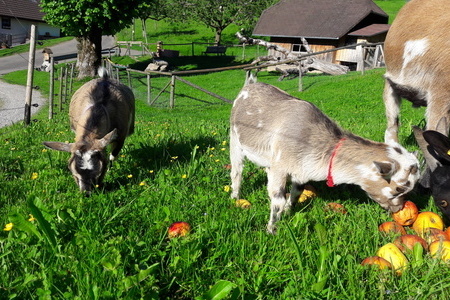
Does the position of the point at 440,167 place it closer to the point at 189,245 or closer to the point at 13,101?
the point at 189,245

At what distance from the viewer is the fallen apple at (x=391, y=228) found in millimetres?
3879

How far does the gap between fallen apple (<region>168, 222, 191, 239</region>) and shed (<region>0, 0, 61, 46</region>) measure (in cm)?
5654

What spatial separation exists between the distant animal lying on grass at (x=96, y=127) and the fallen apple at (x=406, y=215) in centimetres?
363

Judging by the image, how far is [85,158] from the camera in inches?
213

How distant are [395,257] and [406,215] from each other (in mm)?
923

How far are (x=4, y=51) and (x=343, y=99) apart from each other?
4297 centimetres

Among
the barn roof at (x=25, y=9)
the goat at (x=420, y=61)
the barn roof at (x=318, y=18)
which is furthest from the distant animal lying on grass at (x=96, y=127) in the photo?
the barn roof at (x=25, y=9)

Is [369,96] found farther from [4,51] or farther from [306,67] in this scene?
[4,51]

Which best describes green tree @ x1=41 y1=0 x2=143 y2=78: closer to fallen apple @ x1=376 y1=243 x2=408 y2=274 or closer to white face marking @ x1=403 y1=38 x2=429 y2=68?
white face marking @ x1=403 y1=38 x2=429 y2=68

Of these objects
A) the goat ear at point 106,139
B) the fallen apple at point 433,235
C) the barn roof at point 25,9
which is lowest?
the fallen apple at point 433,235

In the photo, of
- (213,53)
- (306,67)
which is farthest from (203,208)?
(213,53)

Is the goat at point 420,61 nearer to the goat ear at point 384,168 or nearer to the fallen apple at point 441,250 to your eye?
the goat ear at point 384,168

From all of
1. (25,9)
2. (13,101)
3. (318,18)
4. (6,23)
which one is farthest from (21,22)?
(13,101)

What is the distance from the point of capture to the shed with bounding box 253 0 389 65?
123 ft
